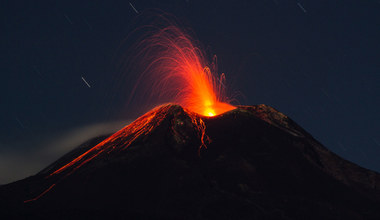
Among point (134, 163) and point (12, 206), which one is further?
point (134, 163)

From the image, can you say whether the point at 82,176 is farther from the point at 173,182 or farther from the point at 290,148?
the point at 290,148

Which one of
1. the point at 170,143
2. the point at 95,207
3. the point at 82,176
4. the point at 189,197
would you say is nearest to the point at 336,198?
the point at 189,197

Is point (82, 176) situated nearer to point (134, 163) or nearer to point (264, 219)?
point (134, 163)

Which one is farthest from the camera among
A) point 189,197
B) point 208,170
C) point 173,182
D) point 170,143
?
point 170,143

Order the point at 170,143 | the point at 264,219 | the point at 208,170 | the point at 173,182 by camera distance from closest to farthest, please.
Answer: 1. the point at 264,219
2. the point at 173,182
3. the point at 208,170
4. the point at 170,143

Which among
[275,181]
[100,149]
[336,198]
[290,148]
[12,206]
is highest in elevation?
[100,149]

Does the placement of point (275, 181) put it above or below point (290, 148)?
A: below

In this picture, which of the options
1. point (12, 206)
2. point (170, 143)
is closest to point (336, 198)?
point (170, 143)
